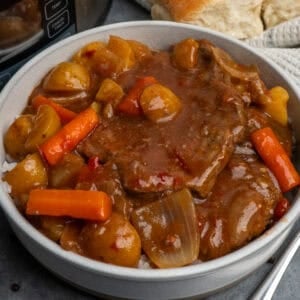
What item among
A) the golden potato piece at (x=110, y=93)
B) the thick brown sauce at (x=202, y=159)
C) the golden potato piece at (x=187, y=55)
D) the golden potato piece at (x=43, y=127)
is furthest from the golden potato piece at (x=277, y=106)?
the golden potato piece at (x=43, y=127)

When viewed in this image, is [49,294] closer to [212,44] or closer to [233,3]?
[212,44]

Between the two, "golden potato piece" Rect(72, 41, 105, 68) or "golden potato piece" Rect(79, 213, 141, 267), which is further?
"golden potato piece" Rect(72, 41, 105, 68)

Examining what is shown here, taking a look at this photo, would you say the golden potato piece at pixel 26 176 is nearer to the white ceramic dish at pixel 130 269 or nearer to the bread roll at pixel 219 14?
the white ceramic dish at pixel 130 269

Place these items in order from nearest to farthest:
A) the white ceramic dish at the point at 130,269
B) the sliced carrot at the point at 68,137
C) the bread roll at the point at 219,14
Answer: the white ceramic dish at the point at 130,269 < the sliced carrot at the point at 68,137 < the bread roll at the point at 219,14

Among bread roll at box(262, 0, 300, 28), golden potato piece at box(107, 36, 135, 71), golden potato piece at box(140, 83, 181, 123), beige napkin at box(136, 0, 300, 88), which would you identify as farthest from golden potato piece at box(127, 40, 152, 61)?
bread roll at box(262, 0, 300, 28)

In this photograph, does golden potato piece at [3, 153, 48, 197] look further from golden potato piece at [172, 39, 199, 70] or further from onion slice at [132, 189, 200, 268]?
golden potato piece at [172, 39, 199, 70]

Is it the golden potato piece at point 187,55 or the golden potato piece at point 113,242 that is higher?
the golden potato piece at point 187,55

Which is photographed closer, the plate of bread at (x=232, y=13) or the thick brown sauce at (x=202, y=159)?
the thick brown sauce at (x=202, y=159)
